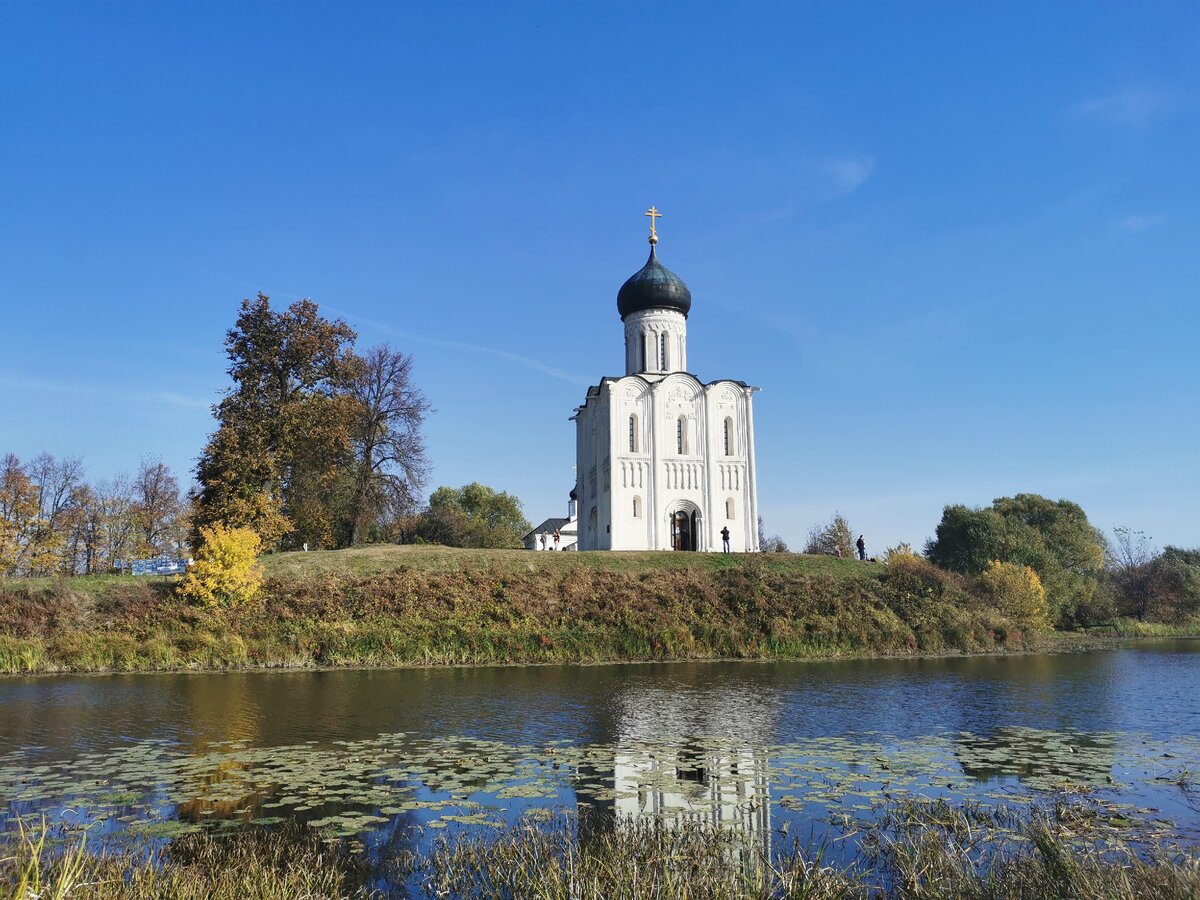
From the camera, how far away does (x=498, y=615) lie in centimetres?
3138

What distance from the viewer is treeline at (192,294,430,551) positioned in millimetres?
34750

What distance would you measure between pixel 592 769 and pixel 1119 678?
18.4 m

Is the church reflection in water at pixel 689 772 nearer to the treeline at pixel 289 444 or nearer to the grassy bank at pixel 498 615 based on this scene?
the grassy bank at pixel 498 615

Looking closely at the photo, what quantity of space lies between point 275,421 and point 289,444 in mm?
1112

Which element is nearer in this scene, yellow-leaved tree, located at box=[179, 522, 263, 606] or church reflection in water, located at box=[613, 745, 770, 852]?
church reflection in water, located at box=[613, 745, 770, 852]

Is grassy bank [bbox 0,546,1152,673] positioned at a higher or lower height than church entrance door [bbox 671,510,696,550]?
lower

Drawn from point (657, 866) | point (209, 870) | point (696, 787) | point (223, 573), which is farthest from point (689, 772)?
point (223, 573)

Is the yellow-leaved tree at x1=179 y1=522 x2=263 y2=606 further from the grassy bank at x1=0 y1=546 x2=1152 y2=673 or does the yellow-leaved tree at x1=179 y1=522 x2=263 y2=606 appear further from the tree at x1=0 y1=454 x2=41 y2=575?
the tree at x1=0 y1=454 x2=41 y2=575

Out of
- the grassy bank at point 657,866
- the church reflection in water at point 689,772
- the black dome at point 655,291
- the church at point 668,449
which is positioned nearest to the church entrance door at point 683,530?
the church at point 668,449

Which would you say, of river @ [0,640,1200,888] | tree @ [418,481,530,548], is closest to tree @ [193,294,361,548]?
river @ [0,640,1200,888]

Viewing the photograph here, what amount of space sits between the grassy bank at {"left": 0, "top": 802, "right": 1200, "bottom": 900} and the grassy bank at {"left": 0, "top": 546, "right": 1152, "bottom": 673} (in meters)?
20.4

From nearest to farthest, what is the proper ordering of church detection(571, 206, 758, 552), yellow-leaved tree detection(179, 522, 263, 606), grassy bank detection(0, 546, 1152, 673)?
grassy bank detection(0, 546, 1152, 673) < yellow-leaved tree detection(179, 522, 263, 606) < church detection(571, 206, 758, 552)

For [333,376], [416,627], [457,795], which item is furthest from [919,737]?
[333,376]

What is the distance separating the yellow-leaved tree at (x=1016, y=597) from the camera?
3991 centimetres
